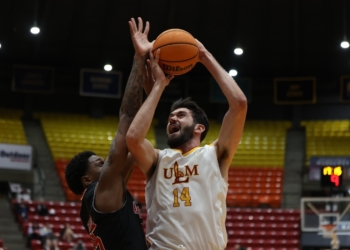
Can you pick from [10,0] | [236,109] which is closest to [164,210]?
[236,109]

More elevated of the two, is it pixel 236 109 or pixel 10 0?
pixel 10 0

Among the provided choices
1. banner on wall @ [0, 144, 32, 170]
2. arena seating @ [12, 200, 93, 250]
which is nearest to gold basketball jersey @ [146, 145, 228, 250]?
arena seating @ [12, 200, 93, 250]

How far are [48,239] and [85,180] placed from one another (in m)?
13.0

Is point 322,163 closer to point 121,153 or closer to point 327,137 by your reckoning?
point 327,137

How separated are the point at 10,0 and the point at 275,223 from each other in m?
10.5

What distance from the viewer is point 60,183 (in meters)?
22.5

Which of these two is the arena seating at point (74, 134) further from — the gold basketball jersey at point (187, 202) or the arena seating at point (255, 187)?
the gold basketball jersey at point (187, 202)

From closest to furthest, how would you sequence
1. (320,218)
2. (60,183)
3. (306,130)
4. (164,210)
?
(164,210)
(320,218)
(60,183)
(306,130)

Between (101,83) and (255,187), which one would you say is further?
(101,83)

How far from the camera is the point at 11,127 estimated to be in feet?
79.8

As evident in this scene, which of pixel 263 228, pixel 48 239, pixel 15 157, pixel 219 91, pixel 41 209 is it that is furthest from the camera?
pixel 219 91

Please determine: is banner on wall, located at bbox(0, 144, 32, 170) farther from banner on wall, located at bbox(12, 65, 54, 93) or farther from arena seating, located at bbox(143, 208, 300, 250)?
arena seating, located at bbox(143, 208, 300, 250)

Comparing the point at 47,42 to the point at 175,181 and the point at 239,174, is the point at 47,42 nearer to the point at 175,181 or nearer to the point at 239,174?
the point at 239,174

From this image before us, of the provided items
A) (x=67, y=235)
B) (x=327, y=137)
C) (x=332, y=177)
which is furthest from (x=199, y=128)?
(x=327, y=137)
